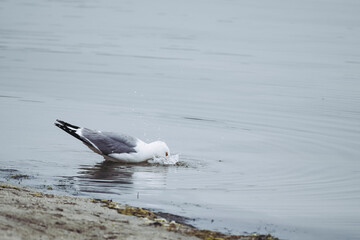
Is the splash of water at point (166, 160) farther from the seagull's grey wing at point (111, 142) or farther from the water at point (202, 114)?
the seagull's grey wing at point (111, 142)

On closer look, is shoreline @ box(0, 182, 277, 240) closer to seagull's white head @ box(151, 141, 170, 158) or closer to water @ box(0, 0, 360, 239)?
water @ box(0, 0, 360, 239)

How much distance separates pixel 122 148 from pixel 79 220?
16.0 feet

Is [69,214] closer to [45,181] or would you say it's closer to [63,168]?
[45,181]

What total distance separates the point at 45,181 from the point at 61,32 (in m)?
19.6

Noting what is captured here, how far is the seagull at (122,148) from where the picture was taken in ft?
39.7

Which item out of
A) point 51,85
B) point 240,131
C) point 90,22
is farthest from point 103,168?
point 90,22

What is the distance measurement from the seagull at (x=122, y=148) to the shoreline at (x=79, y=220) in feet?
10.7

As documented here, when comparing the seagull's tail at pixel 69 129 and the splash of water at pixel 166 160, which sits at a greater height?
the seagull's tail at pixel 69 129

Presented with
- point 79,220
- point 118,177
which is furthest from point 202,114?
point 79,220

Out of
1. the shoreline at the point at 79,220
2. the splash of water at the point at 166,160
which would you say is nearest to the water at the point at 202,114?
the splash of water at the point at 166,160

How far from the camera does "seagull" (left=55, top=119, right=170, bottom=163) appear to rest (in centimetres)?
1211

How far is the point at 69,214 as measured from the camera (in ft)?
24.6

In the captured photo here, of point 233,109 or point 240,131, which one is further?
point 233,109

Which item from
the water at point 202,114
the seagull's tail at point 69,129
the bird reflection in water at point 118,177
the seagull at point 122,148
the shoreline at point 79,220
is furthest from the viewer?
the seagull's tail at point 69,129
